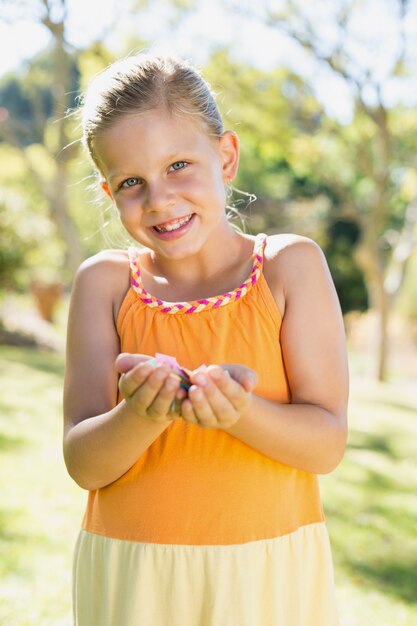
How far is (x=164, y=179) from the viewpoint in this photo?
1.58 m

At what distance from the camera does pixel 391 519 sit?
15.0ft

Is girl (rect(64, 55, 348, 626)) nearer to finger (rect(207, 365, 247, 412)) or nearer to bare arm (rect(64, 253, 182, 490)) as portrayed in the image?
bare arm (rect(64, 253, 182, 490))

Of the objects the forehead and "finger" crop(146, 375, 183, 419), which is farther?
the forehead

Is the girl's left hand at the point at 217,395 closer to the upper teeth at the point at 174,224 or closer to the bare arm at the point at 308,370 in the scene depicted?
the bare arm at the point at 308,370

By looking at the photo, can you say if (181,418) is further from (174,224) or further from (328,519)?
(328,519)

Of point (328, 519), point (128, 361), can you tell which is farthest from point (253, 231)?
point (128, 361)

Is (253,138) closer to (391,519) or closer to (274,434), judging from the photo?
(391,519)

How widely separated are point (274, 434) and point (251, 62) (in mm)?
10241

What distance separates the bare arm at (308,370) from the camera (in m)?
1.47

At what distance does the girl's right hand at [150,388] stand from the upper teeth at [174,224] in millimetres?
436

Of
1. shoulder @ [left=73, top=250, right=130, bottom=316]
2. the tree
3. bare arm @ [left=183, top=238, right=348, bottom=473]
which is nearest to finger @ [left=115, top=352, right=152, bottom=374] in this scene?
bare arm @ [left=183, top=238, right=348, bottom=473]

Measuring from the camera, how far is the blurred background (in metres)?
3.53

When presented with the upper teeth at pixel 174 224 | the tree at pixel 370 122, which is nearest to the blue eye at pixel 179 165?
the upper teeth at pixel 174 224

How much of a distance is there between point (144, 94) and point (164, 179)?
7.3 inches
